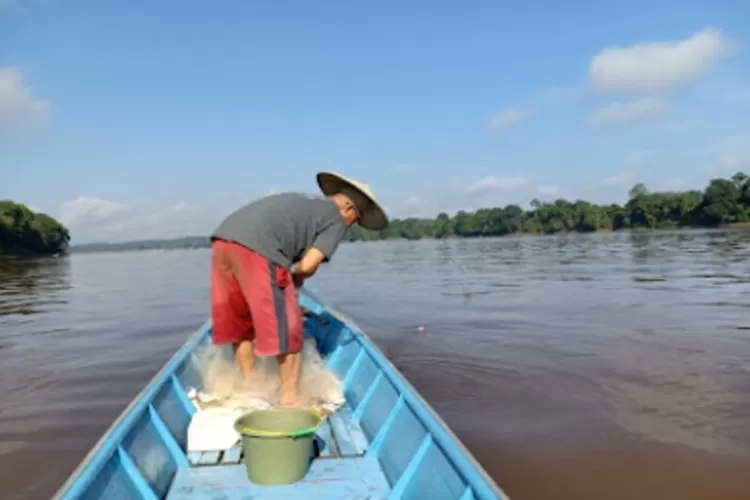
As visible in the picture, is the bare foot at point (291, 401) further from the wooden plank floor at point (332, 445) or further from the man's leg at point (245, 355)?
the man's leg at point (245, 355)

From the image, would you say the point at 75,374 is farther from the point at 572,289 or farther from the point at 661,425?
the point at 572,289

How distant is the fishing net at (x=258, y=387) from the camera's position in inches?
165

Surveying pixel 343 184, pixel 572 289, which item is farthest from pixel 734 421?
pixel 572 289

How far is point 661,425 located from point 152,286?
67.8ft

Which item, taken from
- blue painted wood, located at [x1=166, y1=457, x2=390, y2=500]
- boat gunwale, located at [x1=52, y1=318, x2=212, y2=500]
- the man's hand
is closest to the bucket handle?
blue painted wood, located at [x1=166, y1=457, x2=390, y2=500]

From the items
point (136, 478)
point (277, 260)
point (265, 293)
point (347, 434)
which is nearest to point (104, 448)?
point (136, 478)

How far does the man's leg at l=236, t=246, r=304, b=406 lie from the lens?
3.85 meters

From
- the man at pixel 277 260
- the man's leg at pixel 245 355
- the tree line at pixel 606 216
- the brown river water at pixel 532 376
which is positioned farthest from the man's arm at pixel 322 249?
the tree line at pixel 606 216

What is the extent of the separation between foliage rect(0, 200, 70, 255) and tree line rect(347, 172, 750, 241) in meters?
31.2

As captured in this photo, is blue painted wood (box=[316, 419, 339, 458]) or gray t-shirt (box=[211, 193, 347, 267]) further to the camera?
gray t-shirt (box=[211, 193, 347, 267])

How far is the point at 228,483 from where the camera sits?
126 inches

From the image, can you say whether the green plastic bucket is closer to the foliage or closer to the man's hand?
the man's hand

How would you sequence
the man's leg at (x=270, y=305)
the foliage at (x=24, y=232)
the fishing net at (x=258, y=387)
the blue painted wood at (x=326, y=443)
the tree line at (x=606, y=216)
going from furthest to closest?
the tree line at (x=606, y=216) → the foliage at (x=24, y=232) → the fishing net at (x=258, y=387) → the man's leg at (x=270, y=305) → the blue painted wood at (x=326, y=443)

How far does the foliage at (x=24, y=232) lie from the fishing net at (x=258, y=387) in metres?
59.5
